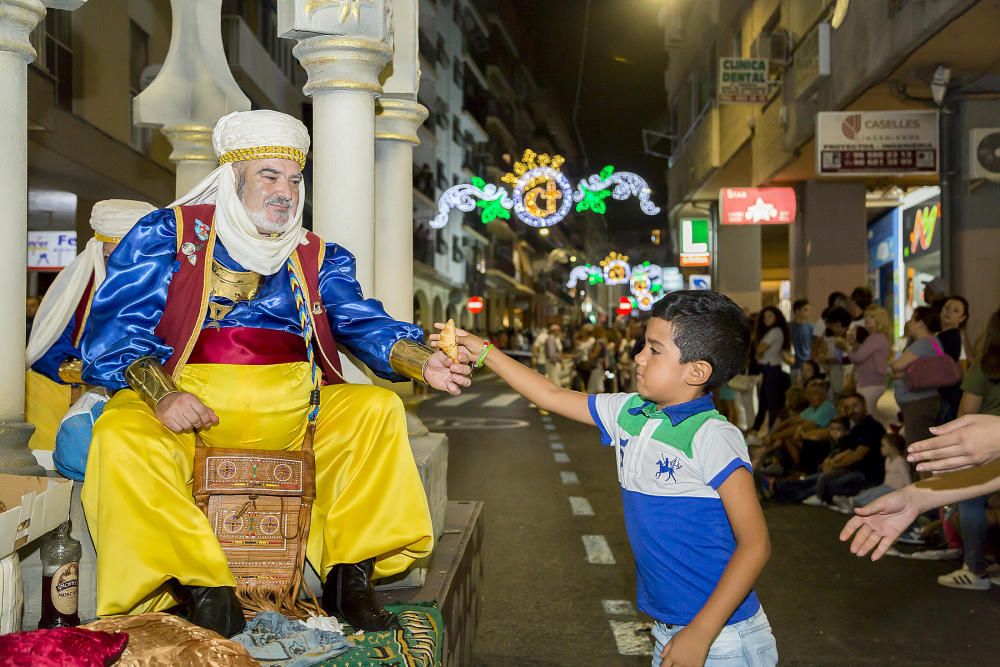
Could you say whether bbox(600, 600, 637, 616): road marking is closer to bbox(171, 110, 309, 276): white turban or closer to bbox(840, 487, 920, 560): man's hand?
bbox(171, 110, 309, 276): white turban

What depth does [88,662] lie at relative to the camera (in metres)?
2.26

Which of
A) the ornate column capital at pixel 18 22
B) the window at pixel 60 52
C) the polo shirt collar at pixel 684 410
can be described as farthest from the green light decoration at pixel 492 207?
the polo shirt collar at pixel 684 410

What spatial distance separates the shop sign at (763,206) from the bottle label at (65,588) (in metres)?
17.4

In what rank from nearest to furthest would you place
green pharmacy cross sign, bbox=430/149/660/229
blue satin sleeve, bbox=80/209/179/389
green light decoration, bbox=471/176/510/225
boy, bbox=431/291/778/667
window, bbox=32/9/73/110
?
1. boy, bbox=431/291/778/667
2. blue satin sleeve, bbox=80/209/179/389
3. window, bbox=32/9/73/110
4. green pharmacy cross sign, bbox=430/149/660/229
5. green light decoration, bbox=471/176/510/225

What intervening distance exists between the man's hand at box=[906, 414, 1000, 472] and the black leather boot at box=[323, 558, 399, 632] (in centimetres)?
181

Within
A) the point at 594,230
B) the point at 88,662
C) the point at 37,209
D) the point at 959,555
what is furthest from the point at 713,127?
the point at 594,230

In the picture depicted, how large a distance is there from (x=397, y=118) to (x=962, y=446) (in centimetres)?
472

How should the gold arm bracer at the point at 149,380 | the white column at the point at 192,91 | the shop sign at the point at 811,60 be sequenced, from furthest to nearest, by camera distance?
the shop sign at the point at 811,60
the white column at the point at 192,91
the gold arm bracer at the point at 149,380

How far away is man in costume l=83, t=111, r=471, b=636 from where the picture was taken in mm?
3344

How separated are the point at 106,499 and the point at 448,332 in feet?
3.83

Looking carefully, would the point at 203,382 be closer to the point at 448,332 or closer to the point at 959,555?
the point at 448,332

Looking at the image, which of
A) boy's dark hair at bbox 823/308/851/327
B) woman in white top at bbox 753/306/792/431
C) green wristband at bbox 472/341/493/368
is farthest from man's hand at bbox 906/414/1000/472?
woman in white top at bbox 753/306/792/431

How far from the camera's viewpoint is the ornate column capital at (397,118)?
6.50 meters

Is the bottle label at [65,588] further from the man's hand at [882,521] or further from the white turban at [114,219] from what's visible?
the man's hand at [882,521]
